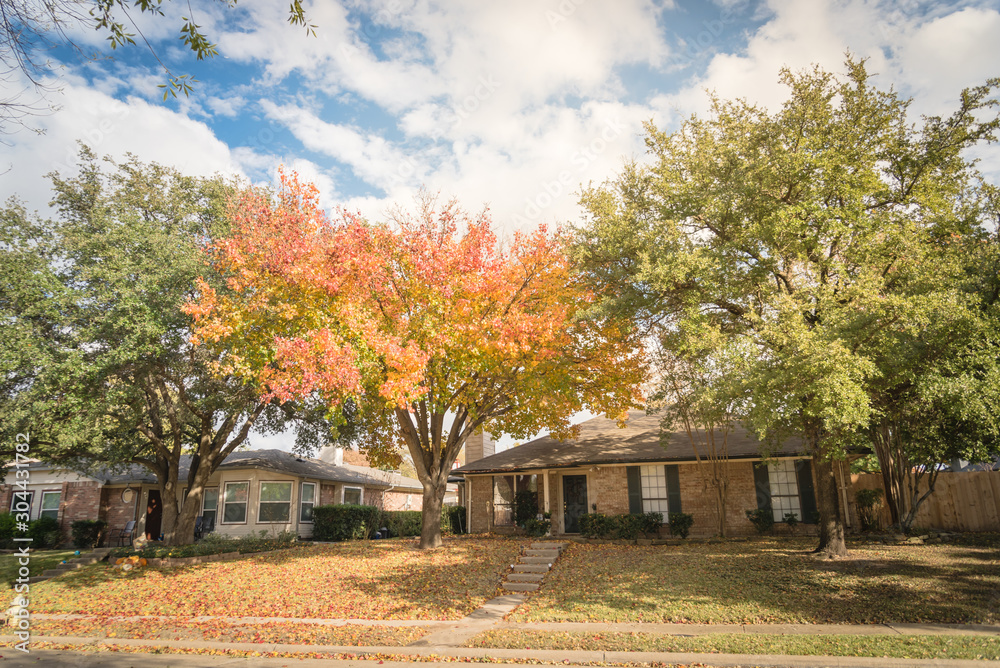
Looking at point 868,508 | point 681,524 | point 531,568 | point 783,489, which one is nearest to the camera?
point 531,568

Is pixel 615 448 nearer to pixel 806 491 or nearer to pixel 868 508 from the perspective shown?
pixel 806 491

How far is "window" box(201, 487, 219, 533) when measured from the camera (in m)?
25.8

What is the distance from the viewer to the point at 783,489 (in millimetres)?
19719

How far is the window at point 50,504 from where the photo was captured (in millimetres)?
27453

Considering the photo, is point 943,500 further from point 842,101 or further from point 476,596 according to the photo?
point 476,596

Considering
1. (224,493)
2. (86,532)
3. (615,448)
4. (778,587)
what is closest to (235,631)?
(778,587)

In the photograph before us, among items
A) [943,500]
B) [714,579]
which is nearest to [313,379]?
[714,579]

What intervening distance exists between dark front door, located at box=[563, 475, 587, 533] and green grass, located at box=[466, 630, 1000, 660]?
1344cm

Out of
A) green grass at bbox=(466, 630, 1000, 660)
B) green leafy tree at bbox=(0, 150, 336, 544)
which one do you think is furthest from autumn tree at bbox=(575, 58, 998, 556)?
green leafy tree at bbox=(0, 150, 336, 544)

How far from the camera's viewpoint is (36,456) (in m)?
19.4

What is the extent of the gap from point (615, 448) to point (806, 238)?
39.6 feet

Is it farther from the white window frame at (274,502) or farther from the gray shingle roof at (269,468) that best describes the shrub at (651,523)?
the white window frame at (274,502)

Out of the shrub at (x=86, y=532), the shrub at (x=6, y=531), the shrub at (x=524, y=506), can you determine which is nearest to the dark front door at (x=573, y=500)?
the shrub at (x=524, y=506)

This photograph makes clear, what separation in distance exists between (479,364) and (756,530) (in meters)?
11.8
